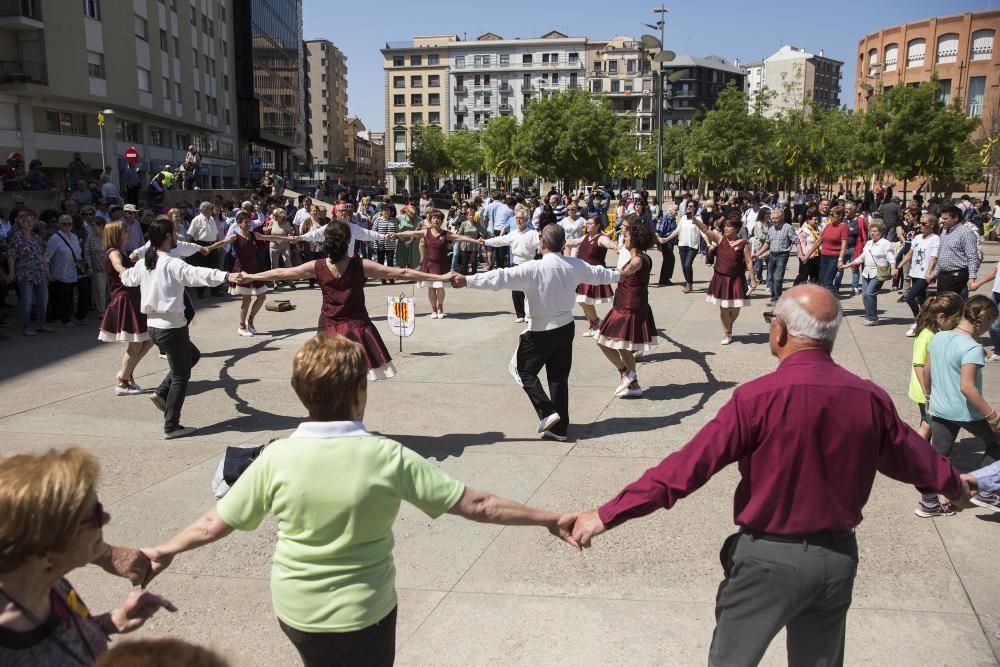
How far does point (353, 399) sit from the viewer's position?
2.70 meters

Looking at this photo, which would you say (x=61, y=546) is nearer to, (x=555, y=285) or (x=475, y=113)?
(x=555, y=285)

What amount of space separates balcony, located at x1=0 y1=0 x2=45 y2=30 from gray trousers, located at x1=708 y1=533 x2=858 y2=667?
38147 mm

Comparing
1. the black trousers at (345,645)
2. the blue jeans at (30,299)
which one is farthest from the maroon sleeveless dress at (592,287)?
the black trousers at (345,645)

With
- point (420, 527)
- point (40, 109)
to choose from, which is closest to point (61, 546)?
point (420, 527)

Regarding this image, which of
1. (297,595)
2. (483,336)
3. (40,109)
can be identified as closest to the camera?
(297,595)

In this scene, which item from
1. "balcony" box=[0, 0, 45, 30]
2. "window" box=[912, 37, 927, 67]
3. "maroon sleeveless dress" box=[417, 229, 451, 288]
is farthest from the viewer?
"window" box=[912, 37, 927, 67]

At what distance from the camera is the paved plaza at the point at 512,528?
4000 mm

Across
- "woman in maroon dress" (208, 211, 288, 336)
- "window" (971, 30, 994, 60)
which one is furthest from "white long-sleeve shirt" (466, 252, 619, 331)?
"window" (971, 30, 994, 60)

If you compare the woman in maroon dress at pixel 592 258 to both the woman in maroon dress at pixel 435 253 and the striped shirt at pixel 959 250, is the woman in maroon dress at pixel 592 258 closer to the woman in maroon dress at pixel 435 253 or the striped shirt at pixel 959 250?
the woman in maroon dress at pixel 435 253

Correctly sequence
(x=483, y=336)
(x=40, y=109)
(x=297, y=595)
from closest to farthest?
1. (x=297, y=595)
2. (x=483, y=336)
3. (x=40, y=109)

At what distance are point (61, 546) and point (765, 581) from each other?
211 centimetres

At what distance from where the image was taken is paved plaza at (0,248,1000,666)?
400 centimetres

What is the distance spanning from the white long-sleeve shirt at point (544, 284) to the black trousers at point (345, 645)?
4.38 metres

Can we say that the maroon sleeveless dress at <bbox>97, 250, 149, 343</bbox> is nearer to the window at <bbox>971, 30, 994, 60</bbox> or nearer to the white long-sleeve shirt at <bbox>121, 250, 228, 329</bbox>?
the white long-sleeve shirt at <bbox>121, 250, 228, 329</bbox>
